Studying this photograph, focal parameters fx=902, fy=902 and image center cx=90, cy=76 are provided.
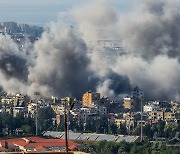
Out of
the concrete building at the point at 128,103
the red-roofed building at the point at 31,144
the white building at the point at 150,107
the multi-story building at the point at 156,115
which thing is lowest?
the red-roofed building at the point at 31,144

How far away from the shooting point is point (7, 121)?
2564 centimetres

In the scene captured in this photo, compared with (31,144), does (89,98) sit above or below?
above

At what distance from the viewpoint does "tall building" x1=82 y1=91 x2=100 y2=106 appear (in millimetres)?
31406

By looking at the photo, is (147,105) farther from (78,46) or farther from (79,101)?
(78,46)

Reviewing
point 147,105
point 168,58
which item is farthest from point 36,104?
point 168,58

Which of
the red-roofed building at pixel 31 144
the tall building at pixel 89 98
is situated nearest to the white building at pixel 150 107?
the tall building at pixel 89 98

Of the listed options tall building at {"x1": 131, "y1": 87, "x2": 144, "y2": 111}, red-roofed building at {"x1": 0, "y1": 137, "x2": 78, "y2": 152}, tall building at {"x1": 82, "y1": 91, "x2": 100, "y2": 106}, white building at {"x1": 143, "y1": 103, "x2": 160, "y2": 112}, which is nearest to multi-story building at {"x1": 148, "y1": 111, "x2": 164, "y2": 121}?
white building at {"x1": 143, "y1": 103, "x2": 160, "y2": 112}

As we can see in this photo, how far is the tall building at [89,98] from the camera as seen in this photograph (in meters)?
31.4

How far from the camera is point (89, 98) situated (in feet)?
104

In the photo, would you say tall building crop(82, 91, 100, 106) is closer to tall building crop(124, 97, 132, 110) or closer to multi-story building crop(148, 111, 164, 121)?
tall building crop(124, 97, 132, 110)

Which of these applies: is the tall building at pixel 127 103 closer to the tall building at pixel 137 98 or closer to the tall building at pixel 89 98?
the tall building at pixel 137 98

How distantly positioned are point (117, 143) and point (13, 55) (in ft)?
47.7

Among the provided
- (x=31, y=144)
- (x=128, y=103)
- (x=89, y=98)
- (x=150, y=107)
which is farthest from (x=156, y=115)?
(x=31, y=144)

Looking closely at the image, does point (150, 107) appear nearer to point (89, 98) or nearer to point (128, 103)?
point (128, 103)
